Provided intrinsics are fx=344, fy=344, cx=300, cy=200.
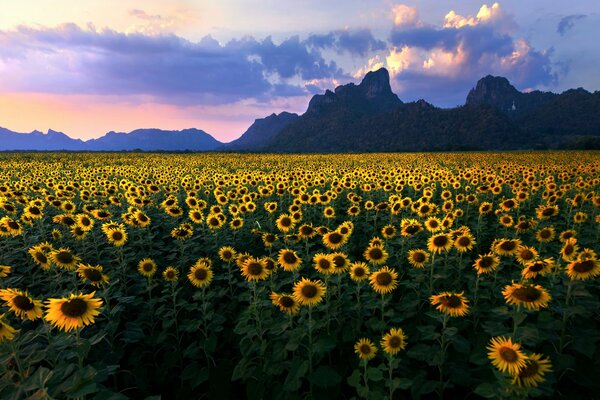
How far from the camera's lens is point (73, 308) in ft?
11.9

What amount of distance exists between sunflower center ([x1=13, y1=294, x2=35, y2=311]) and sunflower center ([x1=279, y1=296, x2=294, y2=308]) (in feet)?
9.02

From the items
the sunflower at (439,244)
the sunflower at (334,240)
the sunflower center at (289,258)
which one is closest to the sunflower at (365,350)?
the sunflower center at (289,258)

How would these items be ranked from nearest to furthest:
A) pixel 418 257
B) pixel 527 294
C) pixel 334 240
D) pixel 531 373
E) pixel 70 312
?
pixel 531 373 → pixel 70 312 → pixel 527 294 → pixel 418 257 → pixel 334 240

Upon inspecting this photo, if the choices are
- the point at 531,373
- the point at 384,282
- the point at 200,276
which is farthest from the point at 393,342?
the point at 200,276

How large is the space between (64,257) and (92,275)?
2.48ft

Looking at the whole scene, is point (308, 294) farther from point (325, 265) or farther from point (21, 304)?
point (21, 304)

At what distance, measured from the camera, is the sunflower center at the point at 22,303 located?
3.62 m

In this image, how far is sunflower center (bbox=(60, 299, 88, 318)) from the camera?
363 cm

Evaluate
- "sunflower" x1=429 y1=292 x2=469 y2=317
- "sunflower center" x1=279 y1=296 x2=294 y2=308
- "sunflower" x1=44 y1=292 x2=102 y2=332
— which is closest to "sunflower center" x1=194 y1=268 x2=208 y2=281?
Answer: "sunflower center" x1=279 y1=296 x2=294 y2=308

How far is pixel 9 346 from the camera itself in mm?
3217

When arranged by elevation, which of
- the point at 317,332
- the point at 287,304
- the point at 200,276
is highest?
Answer: the point at 287,304

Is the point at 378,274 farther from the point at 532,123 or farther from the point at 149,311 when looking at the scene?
the point at 532,123

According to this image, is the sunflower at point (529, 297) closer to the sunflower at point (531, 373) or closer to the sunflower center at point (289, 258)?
the sunflower at point (531, 373)

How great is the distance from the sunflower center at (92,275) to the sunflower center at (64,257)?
2.17ft
